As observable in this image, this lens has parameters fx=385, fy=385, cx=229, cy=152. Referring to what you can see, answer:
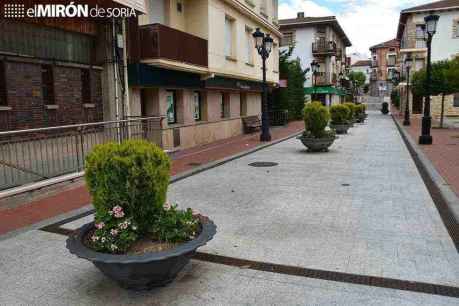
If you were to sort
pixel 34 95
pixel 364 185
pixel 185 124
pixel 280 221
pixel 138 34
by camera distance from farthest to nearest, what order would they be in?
pixel 185 124
pixel 138 34
pixel 34 95
pixel 364 185
pixel 280 221

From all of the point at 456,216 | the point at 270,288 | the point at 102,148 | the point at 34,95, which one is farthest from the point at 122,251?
the point at 34,95

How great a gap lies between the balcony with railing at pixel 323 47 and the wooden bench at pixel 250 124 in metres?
26.0

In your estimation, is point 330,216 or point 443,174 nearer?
point 330,216

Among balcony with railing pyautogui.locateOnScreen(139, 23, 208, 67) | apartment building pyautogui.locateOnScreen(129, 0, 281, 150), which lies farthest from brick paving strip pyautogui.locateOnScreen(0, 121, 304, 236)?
balcony with railing pyautogui.locateOnScreen(139, 23, 208, 67)

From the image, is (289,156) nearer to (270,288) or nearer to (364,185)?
(364,185)

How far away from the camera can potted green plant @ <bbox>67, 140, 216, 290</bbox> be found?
340 centimetres

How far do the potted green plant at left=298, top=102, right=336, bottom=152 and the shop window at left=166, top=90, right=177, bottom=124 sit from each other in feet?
17.2

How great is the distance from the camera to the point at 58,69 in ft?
34.9

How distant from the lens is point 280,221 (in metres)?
5.80

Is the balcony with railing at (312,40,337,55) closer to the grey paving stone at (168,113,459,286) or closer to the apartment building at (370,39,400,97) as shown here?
the grey paving stone at (168,113,459,286)

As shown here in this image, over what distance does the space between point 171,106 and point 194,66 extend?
188 centimetres

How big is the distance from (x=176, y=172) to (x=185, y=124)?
5317 mm

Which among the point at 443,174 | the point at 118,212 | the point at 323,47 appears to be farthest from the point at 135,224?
the point at 323,47

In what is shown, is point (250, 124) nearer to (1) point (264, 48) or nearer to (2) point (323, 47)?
(1) point (264, 48)
